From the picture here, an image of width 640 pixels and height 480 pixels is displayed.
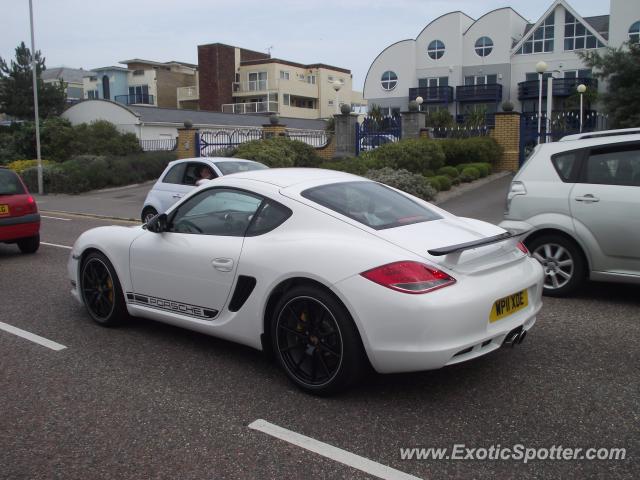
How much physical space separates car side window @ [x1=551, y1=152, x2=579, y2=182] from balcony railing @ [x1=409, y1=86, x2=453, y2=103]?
45.5m

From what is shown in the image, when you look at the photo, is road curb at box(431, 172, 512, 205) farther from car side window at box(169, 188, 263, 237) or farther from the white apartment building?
the white apartment building

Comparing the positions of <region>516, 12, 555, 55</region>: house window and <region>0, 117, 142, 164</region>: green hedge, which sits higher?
<region>516, 12, 555, 55</region>: house window

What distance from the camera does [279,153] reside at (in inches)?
775

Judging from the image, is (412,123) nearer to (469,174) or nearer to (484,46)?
(469,174)

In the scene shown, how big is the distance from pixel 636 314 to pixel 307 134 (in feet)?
64.8

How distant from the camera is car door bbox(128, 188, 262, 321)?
181 inches

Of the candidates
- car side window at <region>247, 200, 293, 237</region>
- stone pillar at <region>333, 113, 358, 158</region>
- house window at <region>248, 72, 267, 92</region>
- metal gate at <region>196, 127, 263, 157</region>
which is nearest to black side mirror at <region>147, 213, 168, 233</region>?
car side window at <region>247, 200, 293, 237</region>

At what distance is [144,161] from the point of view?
2786 cm

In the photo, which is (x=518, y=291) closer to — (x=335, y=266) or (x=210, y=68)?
(x=335, y=266)

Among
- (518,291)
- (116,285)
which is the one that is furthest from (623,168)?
(116,285)

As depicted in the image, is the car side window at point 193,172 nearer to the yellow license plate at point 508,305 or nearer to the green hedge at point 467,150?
the yellow license plate at point 508,305

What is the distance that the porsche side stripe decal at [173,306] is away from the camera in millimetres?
4703

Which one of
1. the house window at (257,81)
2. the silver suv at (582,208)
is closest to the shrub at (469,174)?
the silver suv at (582,208)

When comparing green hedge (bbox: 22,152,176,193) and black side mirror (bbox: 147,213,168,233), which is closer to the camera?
black side mirror (bbox: 147,213,168,233)
